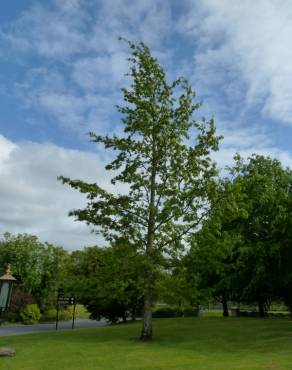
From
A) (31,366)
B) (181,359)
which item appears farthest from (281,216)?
(31,366)

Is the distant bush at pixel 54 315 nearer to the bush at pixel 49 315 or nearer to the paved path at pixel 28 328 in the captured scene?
the bush at pixel 49 315

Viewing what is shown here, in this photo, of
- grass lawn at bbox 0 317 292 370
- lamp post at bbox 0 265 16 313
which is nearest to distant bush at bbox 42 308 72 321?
grass lawn at bbox 0 317 292 370

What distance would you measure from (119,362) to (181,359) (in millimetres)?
1774

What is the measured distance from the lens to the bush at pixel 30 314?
41219 millimetres

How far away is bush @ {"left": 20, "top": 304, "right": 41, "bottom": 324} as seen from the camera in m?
41.2

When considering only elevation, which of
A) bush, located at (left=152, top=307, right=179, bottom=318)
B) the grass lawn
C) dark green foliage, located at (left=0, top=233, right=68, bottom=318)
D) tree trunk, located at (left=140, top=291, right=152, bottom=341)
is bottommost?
the grass lawn

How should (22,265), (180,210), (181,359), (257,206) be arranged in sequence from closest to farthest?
(181,359) < (180,210) < (257,206) < (22,265)

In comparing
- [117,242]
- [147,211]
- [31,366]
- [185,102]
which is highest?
[185,102]

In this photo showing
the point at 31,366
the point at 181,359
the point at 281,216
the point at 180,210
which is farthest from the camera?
the point at 281,216

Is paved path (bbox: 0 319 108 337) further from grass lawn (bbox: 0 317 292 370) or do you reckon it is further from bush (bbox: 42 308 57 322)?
grass lawn (bbox: 0 317 292 370)

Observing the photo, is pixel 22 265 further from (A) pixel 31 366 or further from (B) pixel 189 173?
(A) pixel 31 366

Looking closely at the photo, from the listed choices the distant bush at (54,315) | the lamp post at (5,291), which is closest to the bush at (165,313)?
the distant bush at (54,315)

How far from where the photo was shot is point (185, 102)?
19.8 metres

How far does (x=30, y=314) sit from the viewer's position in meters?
41.6
